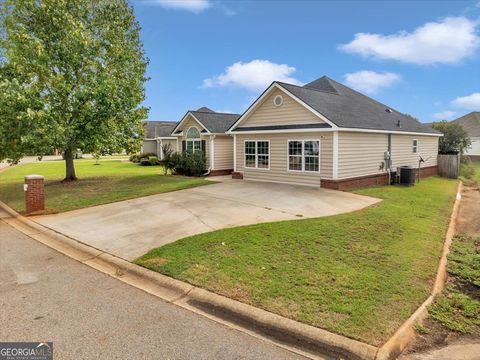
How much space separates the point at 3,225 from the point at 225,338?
30.2 feet

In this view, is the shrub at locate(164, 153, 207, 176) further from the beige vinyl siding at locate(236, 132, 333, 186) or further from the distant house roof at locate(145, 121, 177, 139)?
the distant house roof at locate(145, 121, 177, 139)

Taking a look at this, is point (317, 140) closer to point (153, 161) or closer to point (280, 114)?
point (280, 114)

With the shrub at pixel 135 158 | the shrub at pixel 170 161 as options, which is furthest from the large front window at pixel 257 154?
the shrub at pixel 135 158

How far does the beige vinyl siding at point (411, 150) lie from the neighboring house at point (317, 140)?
0.06 m

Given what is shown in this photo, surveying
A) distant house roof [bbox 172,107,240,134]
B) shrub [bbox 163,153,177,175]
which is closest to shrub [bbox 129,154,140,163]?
distant house roof [bbox 172,107,240,134]

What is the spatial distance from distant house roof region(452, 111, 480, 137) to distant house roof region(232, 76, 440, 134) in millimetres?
25243

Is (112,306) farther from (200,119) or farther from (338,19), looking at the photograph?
(338,19)

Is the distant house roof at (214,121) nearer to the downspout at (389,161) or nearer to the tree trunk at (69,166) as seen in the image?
the tree trunk at (69,166)

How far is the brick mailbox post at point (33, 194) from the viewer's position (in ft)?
35.6

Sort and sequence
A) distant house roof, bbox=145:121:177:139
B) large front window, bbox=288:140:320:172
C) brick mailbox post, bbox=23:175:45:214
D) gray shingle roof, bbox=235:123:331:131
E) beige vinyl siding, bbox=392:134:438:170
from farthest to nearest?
distant house roof, bbox=145:121:177:139 → beige vinyl siding, bbox=392:134:438:170 → large front window, bbox=288:140:320:172 → gray shingle roof, bbox=235:123:331:131 → brick mailbox post, bbox=23:175:45:214

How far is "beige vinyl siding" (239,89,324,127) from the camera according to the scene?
15.4 metres

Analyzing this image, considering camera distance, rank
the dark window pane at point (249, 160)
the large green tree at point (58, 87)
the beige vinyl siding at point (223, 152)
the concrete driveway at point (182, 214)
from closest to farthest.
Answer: the concrete driveway at point (182, 214), the large green tree at point (58, 87), the dark window pane at point (249, 160), the beige vinyl siding at point (223, 152)

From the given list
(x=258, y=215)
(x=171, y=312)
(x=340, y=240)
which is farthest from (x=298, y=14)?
(x=171, y=312)

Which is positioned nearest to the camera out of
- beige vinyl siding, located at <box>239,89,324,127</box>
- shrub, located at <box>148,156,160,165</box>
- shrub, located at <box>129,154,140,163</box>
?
beige vinyl siding, located at <box>239,89,324,127</box>
